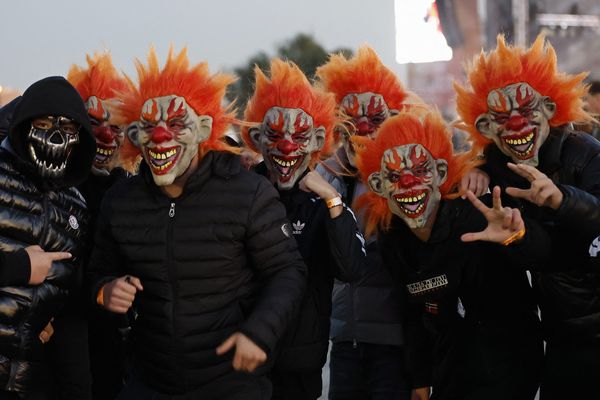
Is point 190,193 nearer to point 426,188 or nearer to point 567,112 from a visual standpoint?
point 426,188

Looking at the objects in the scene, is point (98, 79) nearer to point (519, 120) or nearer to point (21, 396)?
point (21, 396)

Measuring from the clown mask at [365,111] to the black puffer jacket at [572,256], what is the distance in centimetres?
111

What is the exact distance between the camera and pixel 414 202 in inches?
164

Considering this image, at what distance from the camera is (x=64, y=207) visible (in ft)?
12.9

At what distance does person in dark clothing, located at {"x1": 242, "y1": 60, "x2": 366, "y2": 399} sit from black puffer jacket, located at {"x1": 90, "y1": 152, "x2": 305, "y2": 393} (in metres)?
0.42

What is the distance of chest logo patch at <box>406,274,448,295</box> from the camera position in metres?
4.09

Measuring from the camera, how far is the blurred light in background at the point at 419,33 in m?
49.2

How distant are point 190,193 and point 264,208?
0.32 meters

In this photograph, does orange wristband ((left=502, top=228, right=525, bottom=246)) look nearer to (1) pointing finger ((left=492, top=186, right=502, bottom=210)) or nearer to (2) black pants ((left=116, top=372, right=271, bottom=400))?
(1) pointing finger ((left=492, top=186, right=502, bottom=210))

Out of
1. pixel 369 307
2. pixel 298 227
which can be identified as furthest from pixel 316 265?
pixel 369 307

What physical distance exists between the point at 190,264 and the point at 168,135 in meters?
0.60

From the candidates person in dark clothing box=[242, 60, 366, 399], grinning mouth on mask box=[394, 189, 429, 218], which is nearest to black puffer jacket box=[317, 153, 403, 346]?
person in dark clothing box=[242, 60, 366, 399]

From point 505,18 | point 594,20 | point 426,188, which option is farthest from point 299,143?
point 505,18

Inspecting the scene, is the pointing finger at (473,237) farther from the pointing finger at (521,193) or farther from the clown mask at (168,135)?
the clown mask at (168,135)
